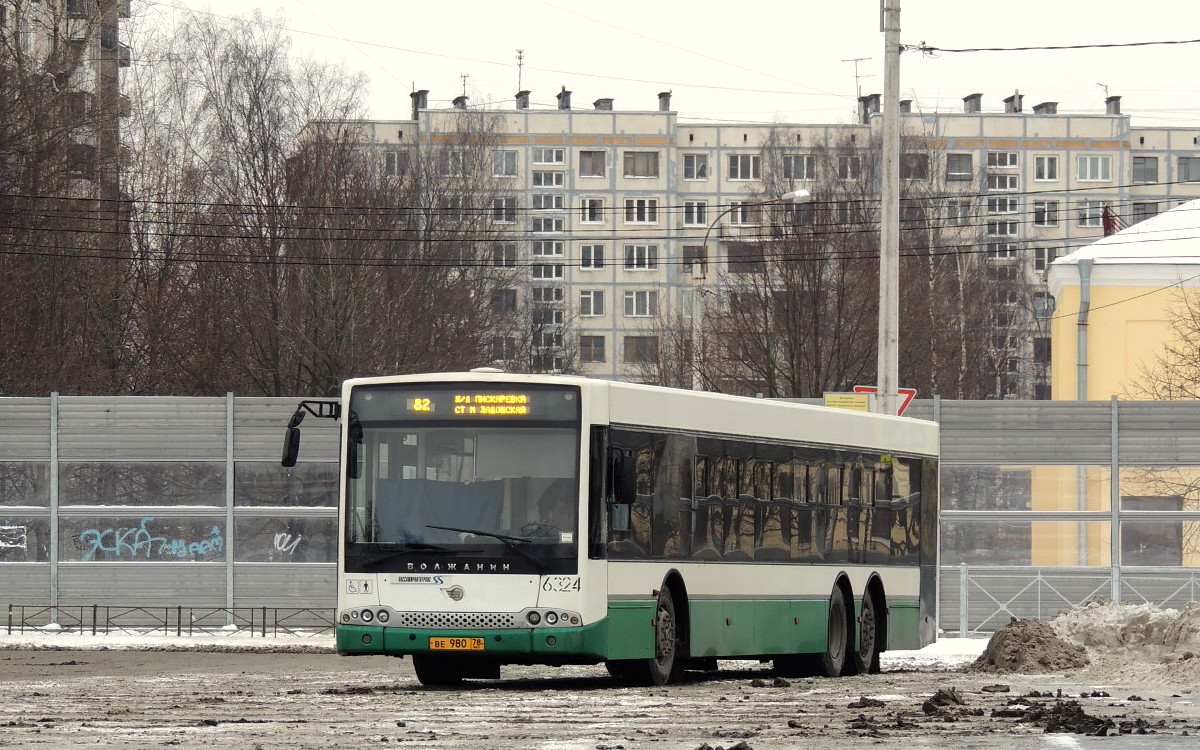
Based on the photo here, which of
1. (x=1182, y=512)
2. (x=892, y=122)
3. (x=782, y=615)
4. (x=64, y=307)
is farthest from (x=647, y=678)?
(x=64, y=307)

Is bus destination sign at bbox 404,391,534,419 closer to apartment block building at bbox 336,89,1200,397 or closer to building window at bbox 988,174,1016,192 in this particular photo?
apartment block building at bbox 336,89,1200,397

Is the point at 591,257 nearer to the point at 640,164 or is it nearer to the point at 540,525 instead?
the point at 640,164

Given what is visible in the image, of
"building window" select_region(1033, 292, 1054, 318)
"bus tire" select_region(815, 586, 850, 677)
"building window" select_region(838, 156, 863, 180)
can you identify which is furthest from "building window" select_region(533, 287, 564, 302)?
"bus tire" select_region(815, 586, 850, 677)

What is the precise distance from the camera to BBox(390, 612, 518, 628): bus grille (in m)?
17.4

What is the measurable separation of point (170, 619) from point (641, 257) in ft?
271

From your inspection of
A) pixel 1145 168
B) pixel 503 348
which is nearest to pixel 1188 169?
pixel 1145 168

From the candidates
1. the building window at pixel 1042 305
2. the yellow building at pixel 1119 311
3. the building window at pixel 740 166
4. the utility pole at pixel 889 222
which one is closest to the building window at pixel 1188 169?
the building window at pixel 1042 305

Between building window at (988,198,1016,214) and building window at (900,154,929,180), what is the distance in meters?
28.2

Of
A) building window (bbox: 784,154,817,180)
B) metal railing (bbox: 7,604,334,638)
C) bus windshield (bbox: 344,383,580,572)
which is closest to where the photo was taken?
bus windshield (bbox: 344,383,580,572)

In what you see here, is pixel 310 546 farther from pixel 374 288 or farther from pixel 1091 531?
pixel 374 288

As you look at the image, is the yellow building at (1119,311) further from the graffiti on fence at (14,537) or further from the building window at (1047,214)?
the building window at (1047,214)

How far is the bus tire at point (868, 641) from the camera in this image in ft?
72.7

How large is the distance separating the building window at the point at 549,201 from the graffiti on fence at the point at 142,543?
8338 centimetres

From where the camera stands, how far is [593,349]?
112 m
